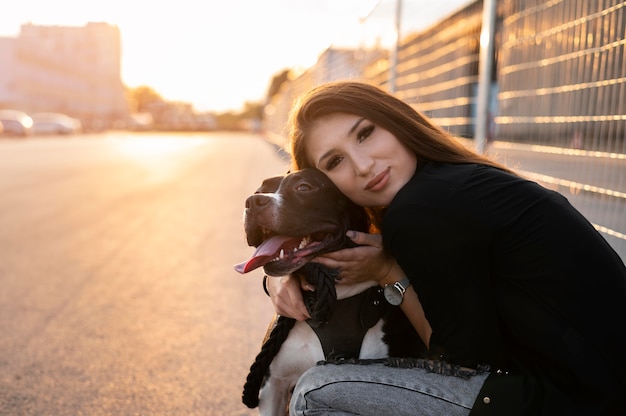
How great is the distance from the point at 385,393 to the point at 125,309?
10.0 feet

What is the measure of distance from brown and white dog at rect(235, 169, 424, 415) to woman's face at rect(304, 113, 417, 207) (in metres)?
0.16

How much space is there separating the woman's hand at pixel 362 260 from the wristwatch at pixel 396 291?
0.05 m

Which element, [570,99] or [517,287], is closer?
[517,287]

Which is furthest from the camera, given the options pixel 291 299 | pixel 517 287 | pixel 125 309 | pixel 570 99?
pixel 125 309

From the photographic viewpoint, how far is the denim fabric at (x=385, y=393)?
223 centimetres

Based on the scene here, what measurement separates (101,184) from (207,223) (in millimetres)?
5470

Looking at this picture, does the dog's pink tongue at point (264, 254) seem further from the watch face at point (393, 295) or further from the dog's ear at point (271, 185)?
the watch face at point (393, 295)

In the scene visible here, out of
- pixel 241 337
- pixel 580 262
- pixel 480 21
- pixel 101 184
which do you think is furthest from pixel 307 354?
pixel 101 184

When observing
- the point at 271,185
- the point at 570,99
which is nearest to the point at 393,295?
the point at 271,185

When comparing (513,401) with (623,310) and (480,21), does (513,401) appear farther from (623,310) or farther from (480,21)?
(480,21)

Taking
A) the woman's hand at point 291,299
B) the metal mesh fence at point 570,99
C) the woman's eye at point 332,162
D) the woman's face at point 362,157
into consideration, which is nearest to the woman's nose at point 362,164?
the woman's face at point 362,157

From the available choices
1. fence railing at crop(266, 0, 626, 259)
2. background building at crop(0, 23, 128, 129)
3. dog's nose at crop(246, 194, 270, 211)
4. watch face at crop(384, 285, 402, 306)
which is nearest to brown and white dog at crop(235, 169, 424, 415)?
dog's nose at crop(246, 194, 270, 211)

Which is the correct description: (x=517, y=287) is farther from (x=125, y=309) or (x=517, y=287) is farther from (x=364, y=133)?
(x=125, y=309)

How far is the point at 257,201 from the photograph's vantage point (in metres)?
2.77
